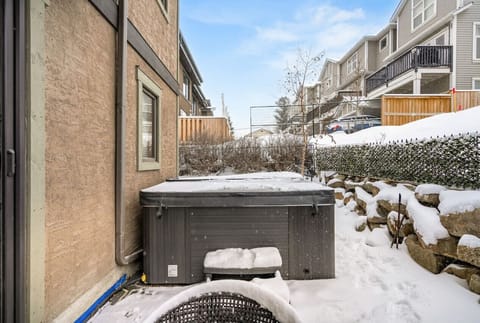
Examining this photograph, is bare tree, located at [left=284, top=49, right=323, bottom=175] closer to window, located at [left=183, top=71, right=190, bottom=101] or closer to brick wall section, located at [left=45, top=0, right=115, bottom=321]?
window, located at [left=183, top=71, right=190, bottom=101]

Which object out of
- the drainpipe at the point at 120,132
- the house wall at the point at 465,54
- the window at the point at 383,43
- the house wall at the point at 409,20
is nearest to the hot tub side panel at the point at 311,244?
the drainpipe at the point at 120,132

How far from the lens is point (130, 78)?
3.27 m

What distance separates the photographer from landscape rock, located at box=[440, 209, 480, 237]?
2504 mm

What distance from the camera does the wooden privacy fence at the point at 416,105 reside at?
9883 mm

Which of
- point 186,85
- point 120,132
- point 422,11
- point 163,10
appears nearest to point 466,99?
point 422,11

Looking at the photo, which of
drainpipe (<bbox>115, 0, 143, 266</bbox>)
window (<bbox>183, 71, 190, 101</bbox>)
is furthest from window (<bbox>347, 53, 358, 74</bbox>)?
drainpipe (<bbox>115, 0, 143, 266</bbox>)

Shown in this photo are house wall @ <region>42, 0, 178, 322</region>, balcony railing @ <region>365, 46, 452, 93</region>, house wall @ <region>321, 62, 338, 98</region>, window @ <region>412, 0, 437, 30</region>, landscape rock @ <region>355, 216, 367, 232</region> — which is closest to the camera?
house wall @ <region>42, 0, 178, 322</region>

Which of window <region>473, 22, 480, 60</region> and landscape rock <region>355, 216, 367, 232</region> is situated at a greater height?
window <region>473, 22, 480, 60</region>

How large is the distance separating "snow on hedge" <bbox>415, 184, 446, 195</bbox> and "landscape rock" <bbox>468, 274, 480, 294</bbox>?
Answer: 1.05 meters

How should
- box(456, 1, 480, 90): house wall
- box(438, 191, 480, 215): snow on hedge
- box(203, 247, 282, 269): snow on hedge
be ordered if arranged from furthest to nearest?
box(456, 1, 480, 90): house wall, box(203, 247, 282, 269): snow on hedge, box(438, 191, 480, 215): snow on hedge

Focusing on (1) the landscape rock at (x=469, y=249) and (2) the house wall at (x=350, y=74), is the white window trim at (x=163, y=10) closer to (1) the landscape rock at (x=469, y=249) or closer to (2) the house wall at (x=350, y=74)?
(1) the landscape rock at (x=469, y=249)

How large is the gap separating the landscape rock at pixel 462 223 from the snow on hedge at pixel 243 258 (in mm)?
1873

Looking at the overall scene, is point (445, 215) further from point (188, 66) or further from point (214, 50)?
point (214, 50)

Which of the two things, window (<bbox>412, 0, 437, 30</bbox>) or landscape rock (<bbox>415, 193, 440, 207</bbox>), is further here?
window (<bbox>412, 0, 437, 30</bbox>)
